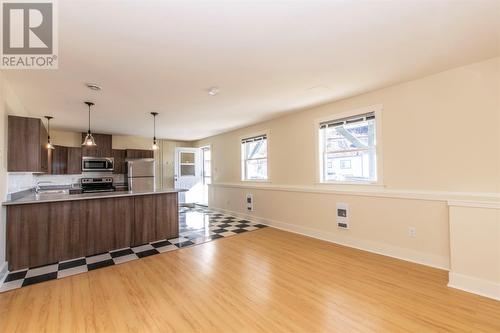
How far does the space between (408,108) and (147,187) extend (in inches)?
261

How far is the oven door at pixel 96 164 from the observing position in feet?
19.4

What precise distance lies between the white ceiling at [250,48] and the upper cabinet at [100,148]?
241cm

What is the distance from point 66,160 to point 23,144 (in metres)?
3.07

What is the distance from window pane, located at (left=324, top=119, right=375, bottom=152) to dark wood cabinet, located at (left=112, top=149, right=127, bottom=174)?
5710 mm

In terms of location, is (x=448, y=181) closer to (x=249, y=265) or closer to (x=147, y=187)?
(x=249, y=265)

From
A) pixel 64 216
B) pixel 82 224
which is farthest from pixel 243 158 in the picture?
pixel 64 216

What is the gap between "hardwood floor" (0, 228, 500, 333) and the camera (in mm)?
1822

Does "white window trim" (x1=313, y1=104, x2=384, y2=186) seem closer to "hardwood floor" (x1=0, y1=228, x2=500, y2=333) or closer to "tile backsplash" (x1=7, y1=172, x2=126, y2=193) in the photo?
"hardwood floor" (x1=0, y1=228, x2=500, y2=333)

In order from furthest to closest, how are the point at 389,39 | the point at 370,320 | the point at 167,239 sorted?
1. the point at 167,239
2. the point at 389,39
3. the point at 370,320

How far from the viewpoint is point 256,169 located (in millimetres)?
5789

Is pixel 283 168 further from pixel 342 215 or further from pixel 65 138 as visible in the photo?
pixel 65 138

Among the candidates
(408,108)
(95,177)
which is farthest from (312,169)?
(95,177)

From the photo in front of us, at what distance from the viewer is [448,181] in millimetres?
2773

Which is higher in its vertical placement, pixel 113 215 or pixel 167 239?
pixel 113 215
